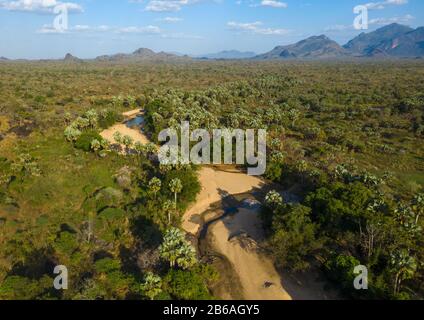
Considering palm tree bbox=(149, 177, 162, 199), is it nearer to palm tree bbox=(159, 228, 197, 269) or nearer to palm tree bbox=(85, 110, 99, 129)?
palm tree bbox=(159, 228, 197, 269)

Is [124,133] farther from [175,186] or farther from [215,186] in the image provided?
[175,186]

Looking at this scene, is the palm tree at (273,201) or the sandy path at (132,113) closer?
the palm tree at (273,201)

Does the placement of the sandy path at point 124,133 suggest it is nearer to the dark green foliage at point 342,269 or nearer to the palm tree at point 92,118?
the palm tree at point 92,118

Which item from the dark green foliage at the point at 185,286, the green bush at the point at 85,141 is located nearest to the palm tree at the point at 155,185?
the dark green foliage at the point at 185,286

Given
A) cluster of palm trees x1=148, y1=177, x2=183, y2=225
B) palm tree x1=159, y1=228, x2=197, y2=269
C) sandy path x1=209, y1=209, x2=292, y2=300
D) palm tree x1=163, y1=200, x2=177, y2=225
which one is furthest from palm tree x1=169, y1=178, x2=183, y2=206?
palm tree x1=159, y1=228, x2=197, y2=269
